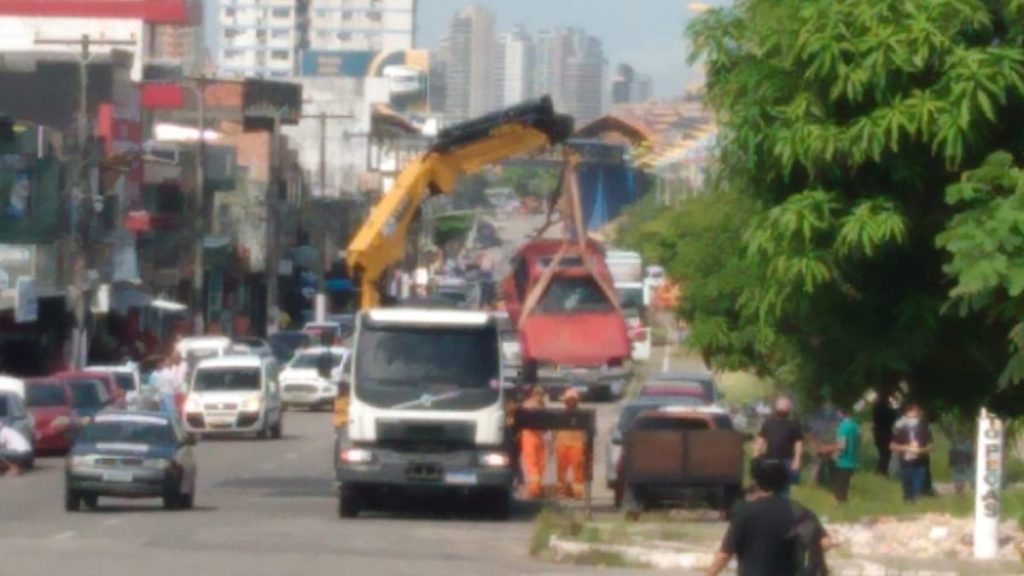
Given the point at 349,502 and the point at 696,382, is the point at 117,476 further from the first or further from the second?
the point at 696,382

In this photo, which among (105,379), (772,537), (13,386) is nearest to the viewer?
(772,537)

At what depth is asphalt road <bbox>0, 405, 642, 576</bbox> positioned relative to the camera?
25.1 metres

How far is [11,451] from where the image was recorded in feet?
140

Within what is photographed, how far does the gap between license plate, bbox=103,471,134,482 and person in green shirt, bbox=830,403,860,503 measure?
9.68 m

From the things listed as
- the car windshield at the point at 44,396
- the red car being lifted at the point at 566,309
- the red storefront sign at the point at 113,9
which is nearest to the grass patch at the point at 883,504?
the red car being lifted at the point at 566,309

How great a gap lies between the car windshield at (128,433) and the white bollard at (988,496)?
13199 mm

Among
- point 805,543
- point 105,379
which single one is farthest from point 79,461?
point 805,543

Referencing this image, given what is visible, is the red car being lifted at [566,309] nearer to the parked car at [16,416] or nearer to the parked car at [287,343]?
the parked car at [16,416]

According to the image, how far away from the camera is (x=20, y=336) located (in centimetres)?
6769

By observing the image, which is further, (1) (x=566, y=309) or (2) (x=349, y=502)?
(1) (x=566, y=309)

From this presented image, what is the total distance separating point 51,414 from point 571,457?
633 inches

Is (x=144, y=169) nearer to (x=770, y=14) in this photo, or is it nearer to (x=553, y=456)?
(x=553, y=456)

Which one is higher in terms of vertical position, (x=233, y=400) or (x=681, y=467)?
(x=681, y=467)

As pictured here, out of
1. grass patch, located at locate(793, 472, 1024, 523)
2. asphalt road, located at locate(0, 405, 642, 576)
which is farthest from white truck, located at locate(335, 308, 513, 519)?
grass patch, located at locate(793, 472, 1024, 523)
